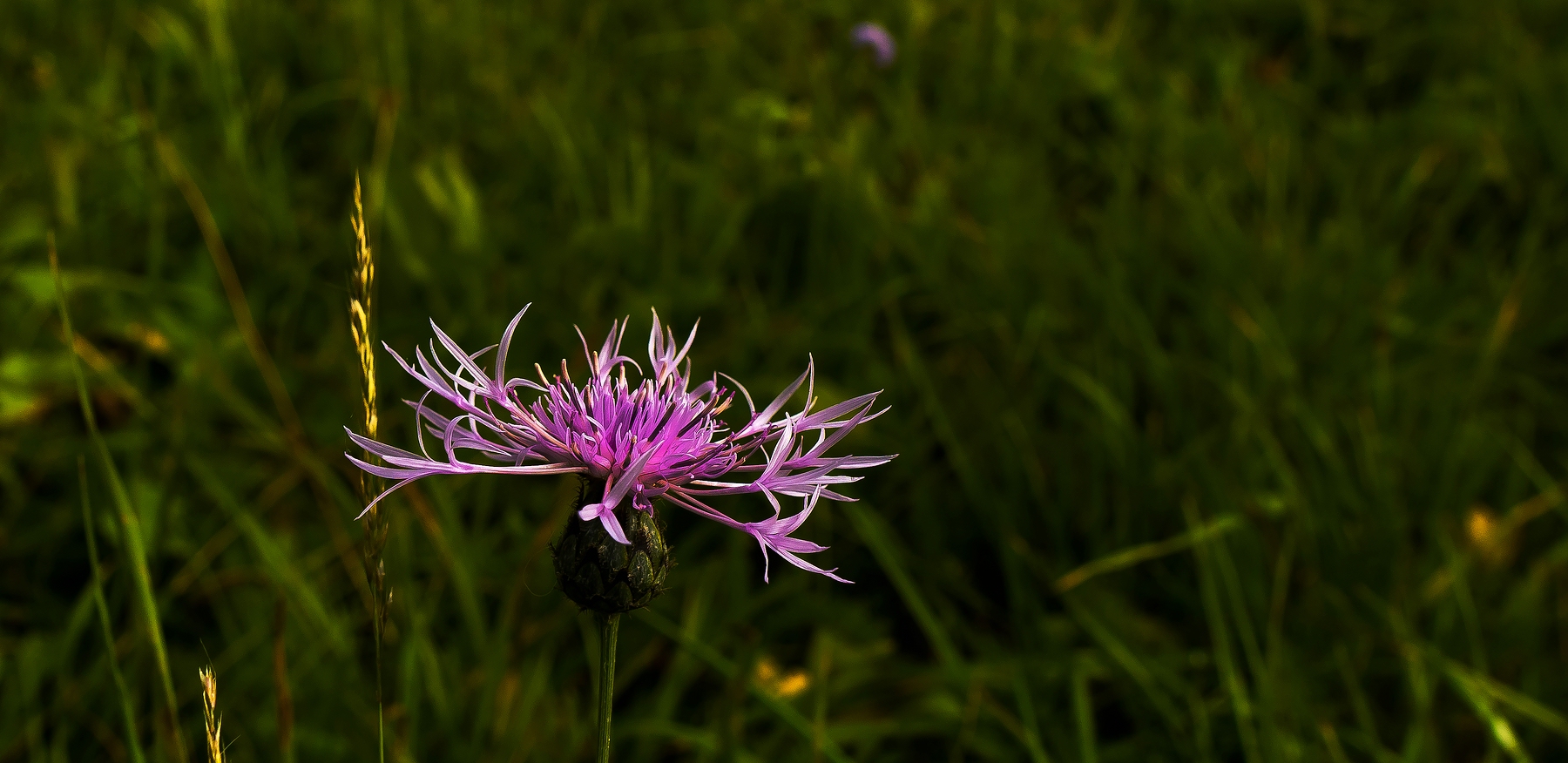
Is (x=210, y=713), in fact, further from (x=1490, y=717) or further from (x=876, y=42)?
(x=876, y=42)

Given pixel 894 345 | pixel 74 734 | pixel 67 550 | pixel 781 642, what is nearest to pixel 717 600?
pixel 781 642

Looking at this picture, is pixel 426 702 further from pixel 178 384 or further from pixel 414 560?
pixel 178 384

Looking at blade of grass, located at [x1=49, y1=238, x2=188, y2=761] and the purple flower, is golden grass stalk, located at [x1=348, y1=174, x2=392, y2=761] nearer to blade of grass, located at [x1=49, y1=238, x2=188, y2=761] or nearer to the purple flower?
the purple flower

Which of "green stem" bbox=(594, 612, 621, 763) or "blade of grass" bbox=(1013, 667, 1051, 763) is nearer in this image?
"green stem" bbox=(594, 612, 621, 763)

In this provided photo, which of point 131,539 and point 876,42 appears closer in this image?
point 131,539

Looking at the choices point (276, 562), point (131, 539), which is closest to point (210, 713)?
point (131, 539)

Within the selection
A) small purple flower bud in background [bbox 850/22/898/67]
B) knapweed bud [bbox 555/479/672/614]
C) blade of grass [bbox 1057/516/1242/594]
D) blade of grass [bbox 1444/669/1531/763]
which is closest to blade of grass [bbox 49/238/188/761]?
knapweed bud [bbox 555/479/672/614]
